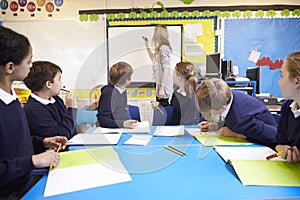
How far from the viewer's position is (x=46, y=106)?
4.21ft

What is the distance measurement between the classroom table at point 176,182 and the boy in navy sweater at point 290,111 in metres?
0.21

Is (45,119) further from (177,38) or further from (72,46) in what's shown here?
(177,38)

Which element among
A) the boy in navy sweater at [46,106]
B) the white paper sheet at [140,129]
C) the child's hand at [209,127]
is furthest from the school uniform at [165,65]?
the boy in navy sweater at [46,106]

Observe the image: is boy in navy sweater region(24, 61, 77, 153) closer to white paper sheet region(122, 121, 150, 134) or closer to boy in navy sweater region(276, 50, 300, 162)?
white paper sheet region(122, 121, 150, 134)

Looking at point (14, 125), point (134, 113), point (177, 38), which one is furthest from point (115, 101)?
point (177, 38)

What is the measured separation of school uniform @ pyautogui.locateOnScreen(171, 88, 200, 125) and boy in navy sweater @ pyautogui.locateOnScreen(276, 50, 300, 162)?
28.9 inches

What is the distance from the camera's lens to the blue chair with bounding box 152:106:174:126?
1.93m

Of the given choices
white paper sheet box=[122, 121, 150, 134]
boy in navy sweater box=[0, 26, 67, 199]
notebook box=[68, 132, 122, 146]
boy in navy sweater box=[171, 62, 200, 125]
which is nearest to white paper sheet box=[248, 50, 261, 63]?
boy in navy sweater box=[171, 62, 200, 125]

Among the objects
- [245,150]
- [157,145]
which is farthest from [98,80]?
[245,150]

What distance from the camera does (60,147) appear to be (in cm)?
108

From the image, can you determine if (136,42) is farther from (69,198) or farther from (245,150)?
(69,198)

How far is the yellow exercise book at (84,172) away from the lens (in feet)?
2.49

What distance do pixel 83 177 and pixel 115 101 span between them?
1.00m

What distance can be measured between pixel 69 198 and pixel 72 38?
2.80m
